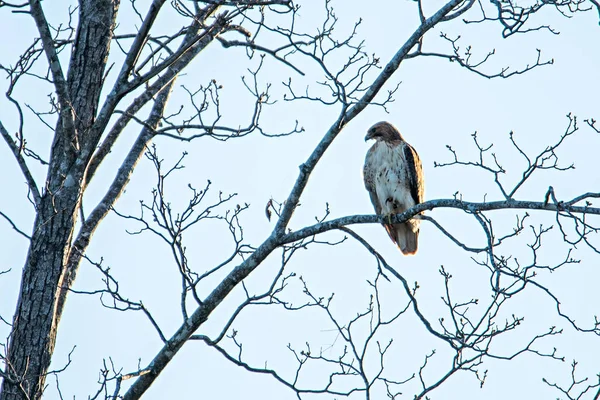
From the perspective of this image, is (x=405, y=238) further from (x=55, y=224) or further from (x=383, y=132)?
(x=55, y=224)

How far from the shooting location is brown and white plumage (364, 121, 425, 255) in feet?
24.0

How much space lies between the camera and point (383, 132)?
7750 millimetres

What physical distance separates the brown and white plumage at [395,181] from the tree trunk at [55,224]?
9.66ft

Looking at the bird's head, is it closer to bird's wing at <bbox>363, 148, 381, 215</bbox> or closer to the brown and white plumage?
the brown and white plumage

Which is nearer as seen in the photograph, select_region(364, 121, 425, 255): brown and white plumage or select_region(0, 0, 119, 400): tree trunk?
select_region(0, 0, 119, 400): tree trunk

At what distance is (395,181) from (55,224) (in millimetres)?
3244

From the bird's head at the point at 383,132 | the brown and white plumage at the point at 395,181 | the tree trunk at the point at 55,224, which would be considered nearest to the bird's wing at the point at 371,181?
the brown and white plumage at the point at 395,181

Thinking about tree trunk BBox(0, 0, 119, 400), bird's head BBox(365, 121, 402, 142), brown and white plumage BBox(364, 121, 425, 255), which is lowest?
tree trunk BBox(0, 0, 119, 400)

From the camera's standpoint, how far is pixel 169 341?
5020 mm

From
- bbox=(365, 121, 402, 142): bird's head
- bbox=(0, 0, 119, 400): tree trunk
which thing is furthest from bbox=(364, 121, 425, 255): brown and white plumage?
bbox=(0, 0, 119, 400): tree trunk

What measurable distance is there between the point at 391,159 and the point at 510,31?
2466mm

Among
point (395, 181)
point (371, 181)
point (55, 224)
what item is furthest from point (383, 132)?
point (55, 224)

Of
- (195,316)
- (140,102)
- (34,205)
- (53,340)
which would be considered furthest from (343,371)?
(140,102)

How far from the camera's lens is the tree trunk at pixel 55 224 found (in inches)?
193
